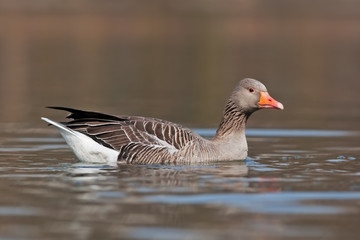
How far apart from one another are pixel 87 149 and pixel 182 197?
321 centimetres

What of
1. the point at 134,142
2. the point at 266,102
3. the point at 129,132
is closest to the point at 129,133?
the point at 129,132

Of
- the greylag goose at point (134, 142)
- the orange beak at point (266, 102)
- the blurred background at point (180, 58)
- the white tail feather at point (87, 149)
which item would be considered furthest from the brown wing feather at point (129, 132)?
the blurred background at point (180, 58)

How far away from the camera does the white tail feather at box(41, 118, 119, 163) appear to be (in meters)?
13.1

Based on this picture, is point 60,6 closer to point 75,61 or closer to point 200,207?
point 75,61

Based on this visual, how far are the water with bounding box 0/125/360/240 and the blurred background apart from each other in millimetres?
5922

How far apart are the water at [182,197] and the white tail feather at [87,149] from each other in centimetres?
28

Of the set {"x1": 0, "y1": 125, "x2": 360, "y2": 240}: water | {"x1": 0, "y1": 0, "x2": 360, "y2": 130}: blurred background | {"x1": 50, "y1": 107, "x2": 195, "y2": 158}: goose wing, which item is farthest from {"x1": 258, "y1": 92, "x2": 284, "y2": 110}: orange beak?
{"x1": 0, "y1": 0, "x2": 360, "y2": 130}: blurred background

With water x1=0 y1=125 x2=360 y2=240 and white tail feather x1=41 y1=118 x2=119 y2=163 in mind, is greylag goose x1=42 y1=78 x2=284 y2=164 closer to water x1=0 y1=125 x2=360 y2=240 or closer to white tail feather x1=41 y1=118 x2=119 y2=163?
white tail feather x1=41 y1=118 x2=119 y2=163

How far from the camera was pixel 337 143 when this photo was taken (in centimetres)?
1627

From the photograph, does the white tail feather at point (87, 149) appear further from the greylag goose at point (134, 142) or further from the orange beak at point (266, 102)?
the orange beak at point (266, 102)

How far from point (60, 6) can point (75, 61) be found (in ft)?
91.0

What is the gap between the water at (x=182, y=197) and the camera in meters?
8.61

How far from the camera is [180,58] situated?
4291 centimetres

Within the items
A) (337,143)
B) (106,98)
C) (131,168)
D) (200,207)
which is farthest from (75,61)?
(200,207)
